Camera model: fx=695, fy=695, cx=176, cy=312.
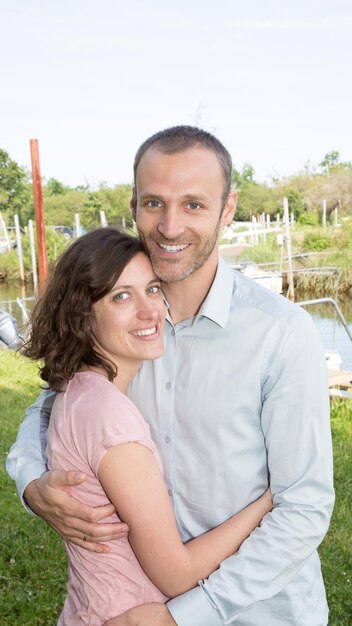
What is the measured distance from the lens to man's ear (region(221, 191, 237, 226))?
2.11 m

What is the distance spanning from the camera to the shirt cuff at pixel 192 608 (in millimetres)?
1645

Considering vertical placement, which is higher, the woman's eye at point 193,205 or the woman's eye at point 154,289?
the woman's eye at point 193,205

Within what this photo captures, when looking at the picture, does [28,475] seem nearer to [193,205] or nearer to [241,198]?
[193,205]

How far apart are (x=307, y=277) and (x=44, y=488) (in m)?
20.7

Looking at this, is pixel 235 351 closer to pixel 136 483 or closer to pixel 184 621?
pixel 136 483

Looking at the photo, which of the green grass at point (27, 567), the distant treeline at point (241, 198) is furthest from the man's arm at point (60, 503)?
the distant treeline at point (241, 198)

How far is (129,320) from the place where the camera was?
75.7 inches

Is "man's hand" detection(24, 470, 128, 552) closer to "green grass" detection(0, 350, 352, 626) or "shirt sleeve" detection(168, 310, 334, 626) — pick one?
"shirt sleeve" detection(168, 310, 334, 626)

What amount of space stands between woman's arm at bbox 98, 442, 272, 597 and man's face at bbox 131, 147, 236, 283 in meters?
0.58

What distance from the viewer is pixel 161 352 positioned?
1933 mm

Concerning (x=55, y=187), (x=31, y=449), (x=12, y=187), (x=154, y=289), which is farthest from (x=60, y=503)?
(x=55, y=187)

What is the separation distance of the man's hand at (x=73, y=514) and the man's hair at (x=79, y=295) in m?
0.25

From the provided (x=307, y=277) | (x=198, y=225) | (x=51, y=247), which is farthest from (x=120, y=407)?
(x=51, y=247)

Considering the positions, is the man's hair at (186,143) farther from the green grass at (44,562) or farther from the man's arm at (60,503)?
the green grass at (44,562)
